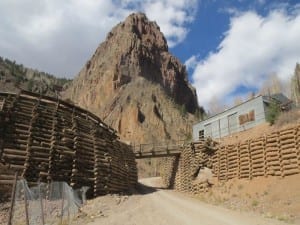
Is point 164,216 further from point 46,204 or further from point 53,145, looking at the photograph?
point 53,145

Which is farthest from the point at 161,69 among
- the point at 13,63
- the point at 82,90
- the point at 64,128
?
the point at 64,128

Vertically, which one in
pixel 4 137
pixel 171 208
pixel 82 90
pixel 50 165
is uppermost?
pixel 82 90

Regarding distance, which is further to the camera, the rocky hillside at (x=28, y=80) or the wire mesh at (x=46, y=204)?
the rocky hillside at (x=28, y=80)

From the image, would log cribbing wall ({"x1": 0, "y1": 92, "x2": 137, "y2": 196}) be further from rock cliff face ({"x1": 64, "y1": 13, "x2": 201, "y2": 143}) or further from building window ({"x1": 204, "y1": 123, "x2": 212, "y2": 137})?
rock cliff face ({"x1": 64, "y1": 13, "x2": 201, "y2": 143})

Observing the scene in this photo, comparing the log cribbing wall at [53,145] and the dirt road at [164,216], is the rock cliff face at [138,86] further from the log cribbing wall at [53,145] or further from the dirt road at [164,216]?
the dirt road at [164,216]

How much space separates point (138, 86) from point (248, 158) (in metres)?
68.2

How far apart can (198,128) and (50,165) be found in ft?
80.2

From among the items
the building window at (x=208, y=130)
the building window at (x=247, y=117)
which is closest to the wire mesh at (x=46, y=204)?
the building window at (x=247, y=117)

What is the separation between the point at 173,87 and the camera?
108812 mm

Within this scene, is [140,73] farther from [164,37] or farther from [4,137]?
[4,137]

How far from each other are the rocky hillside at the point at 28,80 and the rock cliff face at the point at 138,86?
31.2 feet

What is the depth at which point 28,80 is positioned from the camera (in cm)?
11950

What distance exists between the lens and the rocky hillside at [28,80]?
102637mm

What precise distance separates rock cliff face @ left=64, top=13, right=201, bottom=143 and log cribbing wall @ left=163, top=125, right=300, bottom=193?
43902mm
